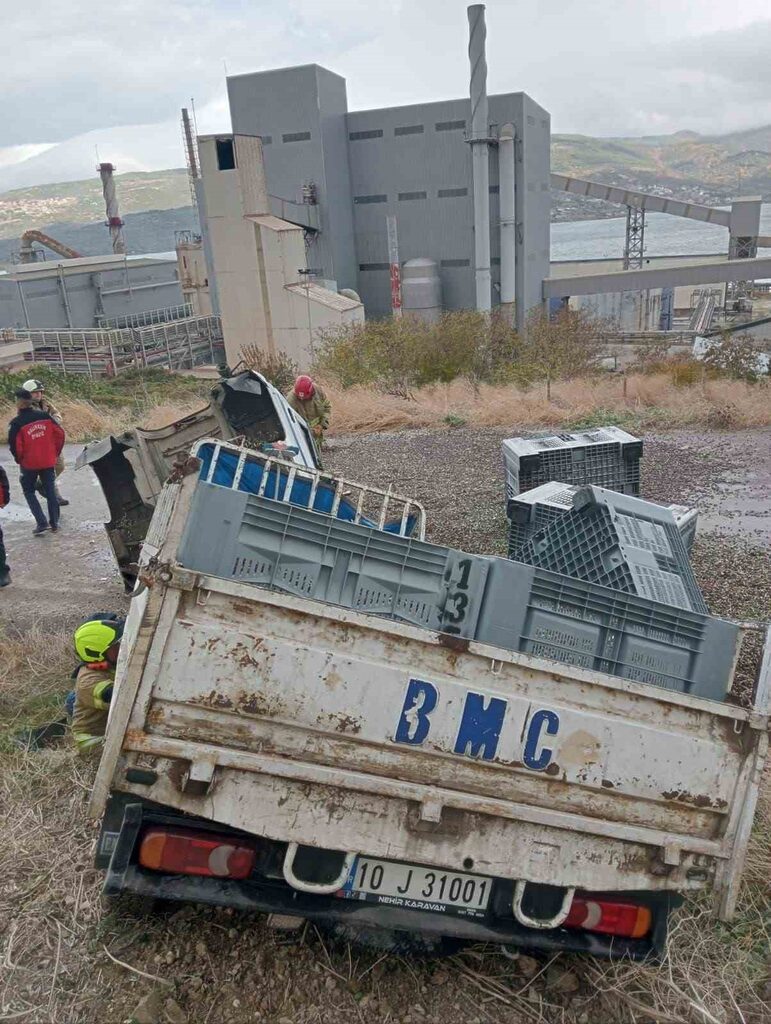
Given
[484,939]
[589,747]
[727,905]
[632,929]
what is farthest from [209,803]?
[727,905]

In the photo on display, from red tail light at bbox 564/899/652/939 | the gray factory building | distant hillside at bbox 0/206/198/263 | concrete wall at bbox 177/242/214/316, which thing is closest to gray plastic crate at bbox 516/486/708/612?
red tail light at bbox 564/899/652/939

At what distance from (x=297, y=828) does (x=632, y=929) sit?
4.08 feet

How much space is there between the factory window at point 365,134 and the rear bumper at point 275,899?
35.9 m

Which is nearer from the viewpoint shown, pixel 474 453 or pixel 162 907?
pixel 162 907

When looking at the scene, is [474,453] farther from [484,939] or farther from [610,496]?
[484,939]

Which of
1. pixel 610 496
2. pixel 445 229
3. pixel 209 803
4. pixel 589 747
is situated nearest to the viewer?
pixel 209 803

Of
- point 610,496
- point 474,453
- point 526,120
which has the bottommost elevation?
point 474,453

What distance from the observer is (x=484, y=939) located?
241cm

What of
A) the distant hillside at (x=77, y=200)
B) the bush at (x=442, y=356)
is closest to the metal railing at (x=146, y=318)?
the bush at (x=442, y=356)

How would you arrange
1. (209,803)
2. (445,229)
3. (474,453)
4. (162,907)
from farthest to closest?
(445,229), (474,453), (162,907), (209,803)

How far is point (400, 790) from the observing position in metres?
2.29

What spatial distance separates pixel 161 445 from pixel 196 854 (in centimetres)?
384

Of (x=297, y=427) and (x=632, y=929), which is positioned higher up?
(x=297, y=427)

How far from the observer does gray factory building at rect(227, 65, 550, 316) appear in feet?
104
